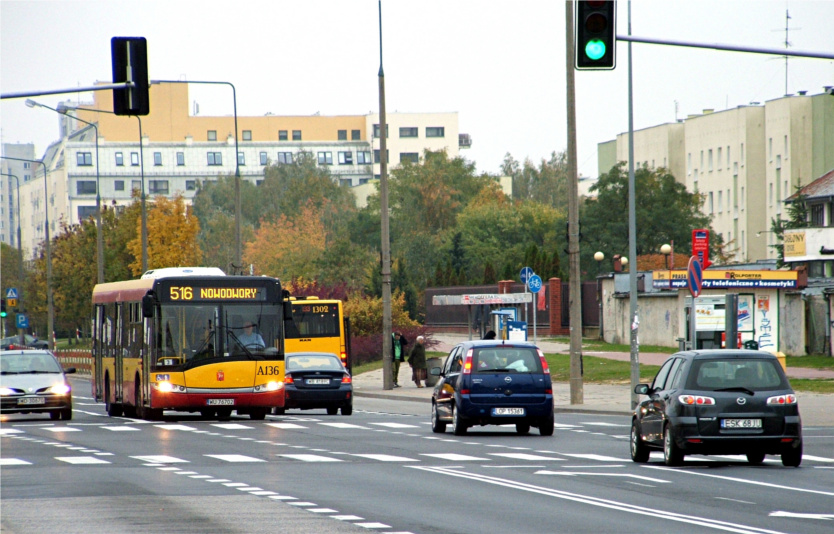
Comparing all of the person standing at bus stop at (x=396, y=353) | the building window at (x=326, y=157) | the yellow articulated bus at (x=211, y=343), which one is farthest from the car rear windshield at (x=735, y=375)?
the building window at (x=326, y=157)

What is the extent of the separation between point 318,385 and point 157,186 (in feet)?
454

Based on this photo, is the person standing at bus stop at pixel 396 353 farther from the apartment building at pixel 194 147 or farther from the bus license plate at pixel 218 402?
the apartment building at pixel 194 147

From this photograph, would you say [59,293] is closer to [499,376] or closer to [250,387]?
[250,387]

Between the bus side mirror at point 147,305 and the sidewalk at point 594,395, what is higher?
the bus side mirror at point 147,305

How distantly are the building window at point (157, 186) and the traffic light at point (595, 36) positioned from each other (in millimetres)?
151585

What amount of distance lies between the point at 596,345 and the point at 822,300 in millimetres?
14033

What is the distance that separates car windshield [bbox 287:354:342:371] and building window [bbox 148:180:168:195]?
136 meters

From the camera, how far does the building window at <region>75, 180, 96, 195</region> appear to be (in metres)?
162

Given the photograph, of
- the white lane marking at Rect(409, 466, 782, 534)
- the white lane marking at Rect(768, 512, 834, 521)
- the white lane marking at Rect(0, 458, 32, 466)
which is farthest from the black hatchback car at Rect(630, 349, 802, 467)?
the white lane marking at Rect(0, 458, 32, 466)

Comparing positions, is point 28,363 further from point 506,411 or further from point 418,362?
point 418,362

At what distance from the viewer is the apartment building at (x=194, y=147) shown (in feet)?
→ 535

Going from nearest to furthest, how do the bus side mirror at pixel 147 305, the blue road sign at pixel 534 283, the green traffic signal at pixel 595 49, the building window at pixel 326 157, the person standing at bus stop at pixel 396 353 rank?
1. the green traffic signal at pixel 595 49
2. the bus side mirror at pixel 147 305
3. the blue road sign at pixel 534 283
4. the person standing at bus stop at pixel 396 353
5. the building window at pixel 326 157

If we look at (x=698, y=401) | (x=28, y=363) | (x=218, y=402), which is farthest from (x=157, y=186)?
(x=698, y=401)

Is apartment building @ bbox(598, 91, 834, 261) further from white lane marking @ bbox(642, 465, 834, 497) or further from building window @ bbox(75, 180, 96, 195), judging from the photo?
white lane marking @ bbox(642, 465, 834, 497)
